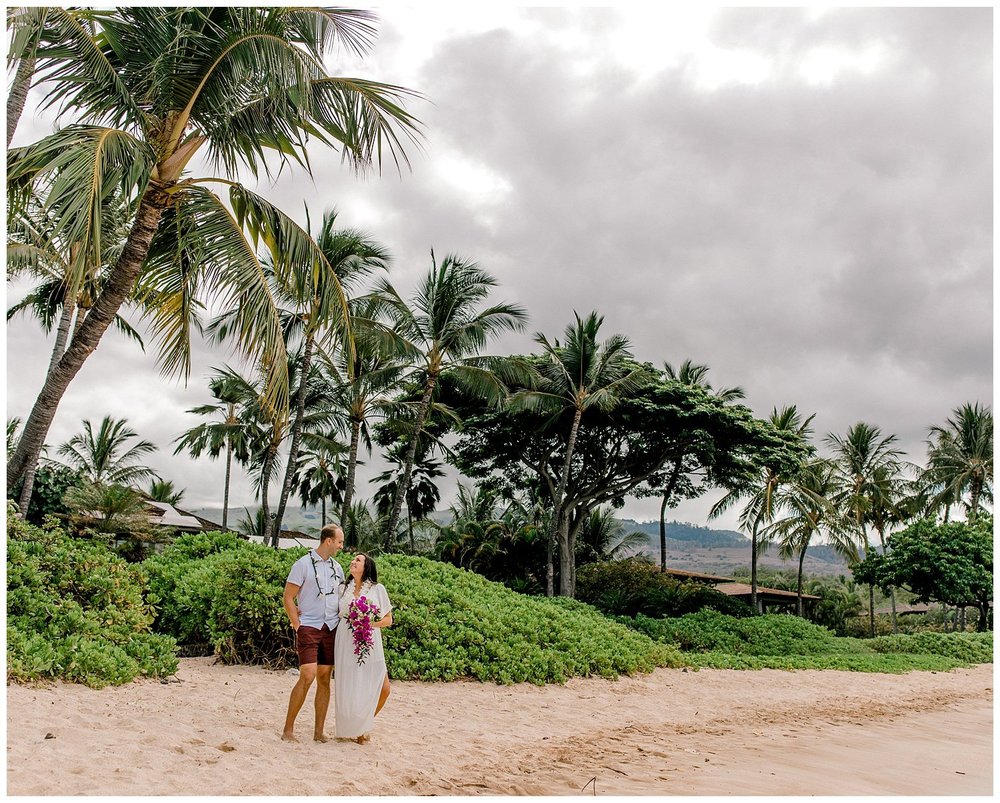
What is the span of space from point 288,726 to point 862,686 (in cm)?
1147

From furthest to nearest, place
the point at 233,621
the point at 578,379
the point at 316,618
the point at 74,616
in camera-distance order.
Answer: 1. the point at 578,379
2. the point at 233,621
3. the point at 74,616
4. the point at 316,618

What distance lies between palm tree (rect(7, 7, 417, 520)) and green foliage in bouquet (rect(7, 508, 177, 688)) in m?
1.01

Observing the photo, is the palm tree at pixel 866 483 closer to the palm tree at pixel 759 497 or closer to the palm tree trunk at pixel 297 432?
the palm tree at pixel 759 497

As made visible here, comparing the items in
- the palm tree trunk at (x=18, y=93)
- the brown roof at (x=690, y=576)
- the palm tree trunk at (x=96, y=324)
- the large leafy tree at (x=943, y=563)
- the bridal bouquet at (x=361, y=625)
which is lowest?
the bridal bouquet at (x=361, y=625)

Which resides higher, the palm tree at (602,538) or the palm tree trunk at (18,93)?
the palm tree trunk at (18,93)

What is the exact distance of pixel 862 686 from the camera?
1402 centimetres

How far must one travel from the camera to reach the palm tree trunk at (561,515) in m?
25.0

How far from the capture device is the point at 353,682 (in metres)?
6.21

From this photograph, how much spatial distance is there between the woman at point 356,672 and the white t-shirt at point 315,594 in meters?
0.08

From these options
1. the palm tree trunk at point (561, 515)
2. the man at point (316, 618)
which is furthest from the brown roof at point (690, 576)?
the man at point (316, 618)

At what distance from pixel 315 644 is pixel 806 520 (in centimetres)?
3116

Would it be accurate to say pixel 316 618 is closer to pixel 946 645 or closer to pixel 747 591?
pixel 946 645

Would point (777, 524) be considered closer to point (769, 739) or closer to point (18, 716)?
point (769, 739)

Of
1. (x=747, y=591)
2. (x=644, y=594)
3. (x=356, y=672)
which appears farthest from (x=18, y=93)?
(x=747, y=591)
